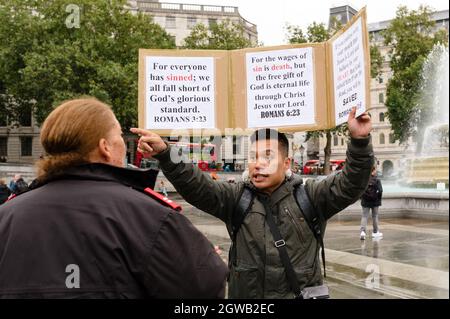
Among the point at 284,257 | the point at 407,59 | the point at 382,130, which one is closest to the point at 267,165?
the point at 284,257

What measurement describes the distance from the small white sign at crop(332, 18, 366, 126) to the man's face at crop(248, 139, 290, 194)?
0.46m

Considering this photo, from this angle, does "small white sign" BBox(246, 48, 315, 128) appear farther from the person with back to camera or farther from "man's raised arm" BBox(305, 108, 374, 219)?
the person with back to camera

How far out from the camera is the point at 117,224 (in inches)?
63.9

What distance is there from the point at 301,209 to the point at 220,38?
35.8 meters

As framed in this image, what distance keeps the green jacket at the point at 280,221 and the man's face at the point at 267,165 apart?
0.05m

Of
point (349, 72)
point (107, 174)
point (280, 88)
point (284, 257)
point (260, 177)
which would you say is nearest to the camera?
point (107, 174)

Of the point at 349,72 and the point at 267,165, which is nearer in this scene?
A: the point at 267,165

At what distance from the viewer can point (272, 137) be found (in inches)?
121

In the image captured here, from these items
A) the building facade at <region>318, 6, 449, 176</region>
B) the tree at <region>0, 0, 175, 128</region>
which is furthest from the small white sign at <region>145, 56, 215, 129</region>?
the tree at <region>0, 0, 175, 128</region>

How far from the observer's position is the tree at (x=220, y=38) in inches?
1395

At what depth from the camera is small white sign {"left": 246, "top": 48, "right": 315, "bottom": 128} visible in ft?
11.1

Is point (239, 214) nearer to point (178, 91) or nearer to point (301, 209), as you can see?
point (301, 209)

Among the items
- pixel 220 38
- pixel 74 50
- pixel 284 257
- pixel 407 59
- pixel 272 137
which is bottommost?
pixel 284 257
